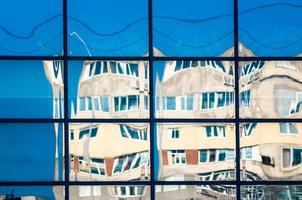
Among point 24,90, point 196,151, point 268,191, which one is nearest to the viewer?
point 24,90

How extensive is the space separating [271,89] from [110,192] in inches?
106

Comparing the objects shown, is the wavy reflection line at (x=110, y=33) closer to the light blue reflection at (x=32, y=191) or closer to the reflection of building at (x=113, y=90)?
the reflection of building at (x=113, y=90)

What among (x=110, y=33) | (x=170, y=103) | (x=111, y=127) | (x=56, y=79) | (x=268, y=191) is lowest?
(x=268, y=191)

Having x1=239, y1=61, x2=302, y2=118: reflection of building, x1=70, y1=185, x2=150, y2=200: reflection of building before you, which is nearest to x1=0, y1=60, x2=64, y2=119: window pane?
x1=70, y1=185, x2=150, y2=200: reflection of building

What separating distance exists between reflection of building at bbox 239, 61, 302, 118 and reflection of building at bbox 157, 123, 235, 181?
0.46 metres

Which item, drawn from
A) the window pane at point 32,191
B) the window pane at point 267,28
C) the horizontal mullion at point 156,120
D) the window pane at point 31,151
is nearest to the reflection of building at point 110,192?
the window pane at point 32,191

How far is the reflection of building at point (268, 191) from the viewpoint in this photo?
355 inches

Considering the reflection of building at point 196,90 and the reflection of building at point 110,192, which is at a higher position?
the reflection of building at point 196,90

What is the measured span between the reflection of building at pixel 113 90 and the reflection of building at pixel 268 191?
1818mm

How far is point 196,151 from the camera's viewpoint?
8.91 metres

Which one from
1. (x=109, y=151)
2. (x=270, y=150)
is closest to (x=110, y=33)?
(x=109, y=151)

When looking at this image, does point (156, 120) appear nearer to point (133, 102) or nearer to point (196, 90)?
point (133, 102)

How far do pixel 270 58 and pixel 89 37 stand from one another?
2.57 m

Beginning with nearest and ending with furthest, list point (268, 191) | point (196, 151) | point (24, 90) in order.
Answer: point (24, 90)
point (196, 151)
point (268, 191)
